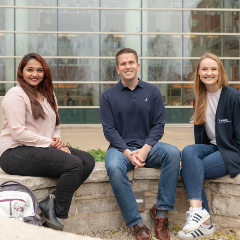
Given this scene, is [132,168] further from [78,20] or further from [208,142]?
[78,20]

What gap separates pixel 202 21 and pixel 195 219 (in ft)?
49.6

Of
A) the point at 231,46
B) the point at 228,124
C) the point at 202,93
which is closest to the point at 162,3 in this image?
the point at 231,46

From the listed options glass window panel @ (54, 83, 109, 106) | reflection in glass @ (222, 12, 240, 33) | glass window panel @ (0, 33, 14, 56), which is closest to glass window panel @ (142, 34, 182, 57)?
reflection in glass @ (222, 12, 240, 33)

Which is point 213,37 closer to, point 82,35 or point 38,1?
point 82,35

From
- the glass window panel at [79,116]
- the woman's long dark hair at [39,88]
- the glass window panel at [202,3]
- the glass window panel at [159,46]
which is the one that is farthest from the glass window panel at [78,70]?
the woman's long dark hair at [39,88]

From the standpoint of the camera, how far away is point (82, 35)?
618 inches

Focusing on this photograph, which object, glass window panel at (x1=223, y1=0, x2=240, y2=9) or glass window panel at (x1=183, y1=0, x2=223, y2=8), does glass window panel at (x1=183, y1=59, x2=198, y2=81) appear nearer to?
glass window panel at (x1=183, y1=0, x2=223, y2=8)

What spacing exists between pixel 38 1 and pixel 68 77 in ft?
13.9

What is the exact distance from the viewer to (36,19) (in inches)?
615

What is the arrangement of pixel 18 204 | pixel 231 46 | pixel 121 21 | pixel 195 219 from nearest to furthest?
1. pixel 18 204
2. pixel 195 219
3. pixel 121 21
4. pixel 231 46

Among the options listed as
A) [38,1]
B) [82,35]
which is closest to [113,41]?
[82,35]

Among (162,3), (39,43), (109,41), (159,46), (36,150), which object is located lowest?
(36,150)

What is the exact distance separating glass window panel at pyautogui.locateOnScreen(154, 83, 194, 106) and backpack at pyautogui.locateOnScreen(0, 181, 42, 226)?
548 inches

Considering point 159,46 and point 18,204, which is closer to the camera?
point 18,204
